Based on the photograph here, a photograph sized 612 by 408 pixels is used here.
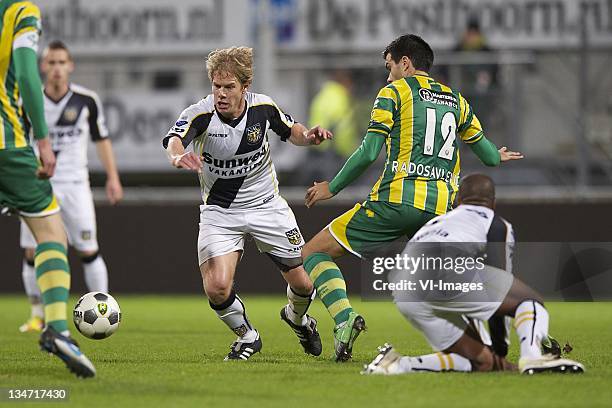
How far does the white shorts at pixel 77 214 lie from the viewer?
1044cm

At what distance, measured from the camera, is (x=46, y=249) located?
649 cm

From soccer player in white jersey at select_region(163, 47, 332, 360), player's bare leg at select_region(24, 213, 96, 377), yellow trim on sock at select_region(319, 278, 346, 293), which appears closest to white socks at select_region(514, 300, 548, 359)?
yellow trim on sock at select_region(319, 278, 346, 293)

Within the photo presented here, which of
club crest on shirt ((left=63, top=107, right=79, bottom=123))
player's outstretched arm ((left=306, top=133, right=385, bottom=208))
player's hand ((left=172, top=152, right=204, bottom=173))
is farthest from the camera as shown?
club crest on shirt ((left=63, top=107, right=79, bottom=123))

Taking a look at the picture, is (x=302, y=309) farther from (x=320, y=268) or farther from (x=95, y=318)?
(x=95, y=318)

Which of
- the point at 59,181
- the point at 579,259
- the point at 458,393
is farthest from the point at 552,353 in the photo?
the point at 579,259

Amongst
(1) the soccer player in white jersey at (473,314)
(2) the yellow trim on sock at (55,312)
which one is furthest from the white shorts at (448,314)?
(2) the yellow trim on sock at (55,312)

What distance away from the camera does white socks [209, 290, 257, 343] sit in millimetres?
7738

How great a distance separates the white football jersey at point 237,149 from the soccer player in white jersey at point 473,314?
1.64 meters

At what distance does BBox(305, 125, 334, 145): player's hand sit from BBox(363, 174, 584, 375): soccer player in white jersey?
3.89 feet

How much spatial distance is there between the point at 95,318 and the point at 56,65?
3321mm

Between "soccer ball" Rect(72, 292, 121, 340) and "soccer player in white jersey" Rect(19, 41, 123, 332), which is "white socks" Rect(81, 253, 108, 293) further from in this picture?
"soccer ball" Rect(72, 292, 121, 340)

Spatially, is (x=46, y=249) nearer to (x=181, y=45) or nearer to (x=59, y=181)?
(x=59, y=181)

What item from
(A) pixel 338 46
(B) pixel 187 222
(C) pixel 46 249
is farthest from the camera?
(A) pixel 338 46

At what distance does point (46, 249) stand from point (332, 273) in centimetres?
188
